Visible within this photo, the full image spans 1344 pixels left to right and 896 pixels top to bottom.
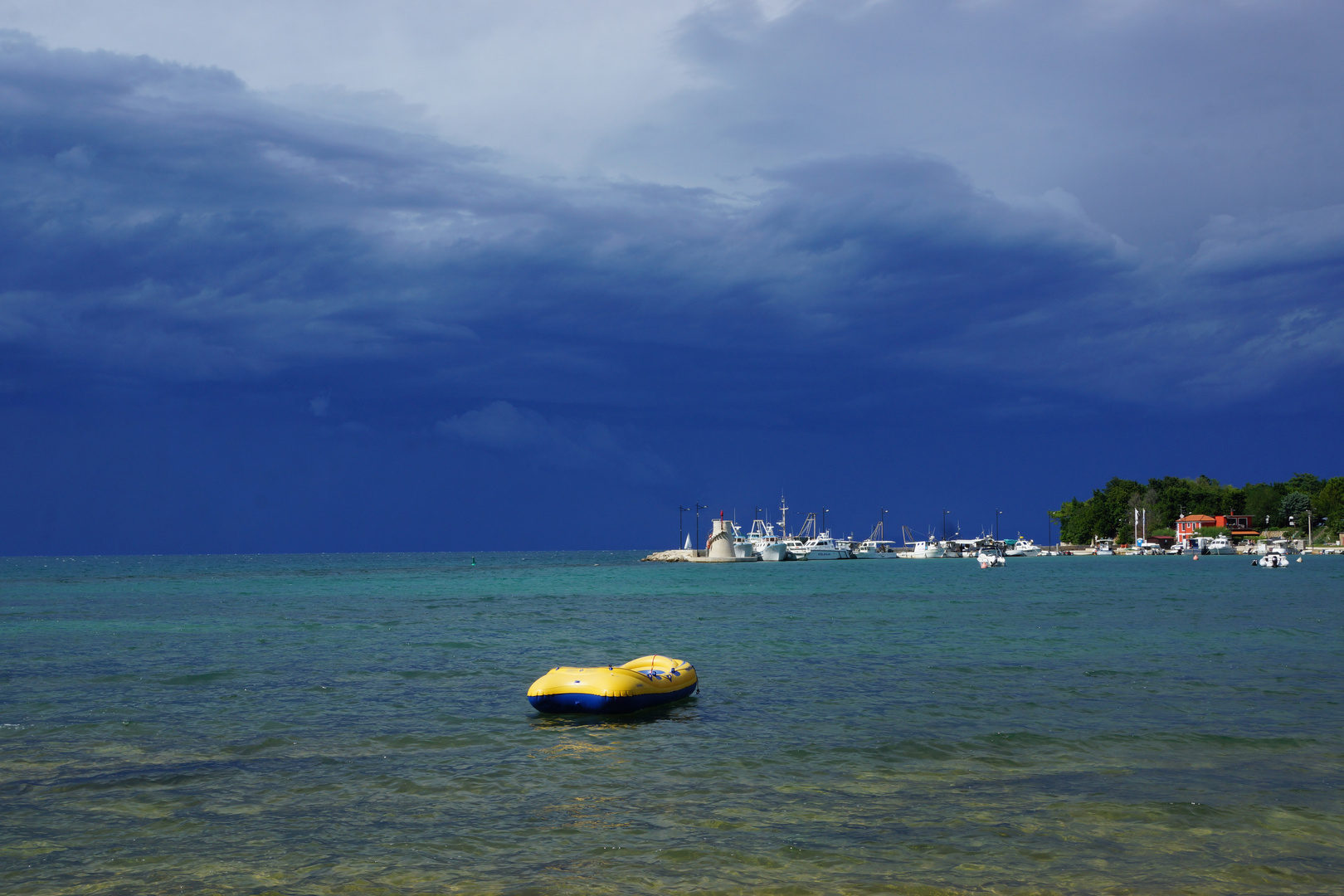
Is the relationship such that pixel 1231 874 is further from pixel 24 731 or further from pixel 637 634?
pixel 637 634

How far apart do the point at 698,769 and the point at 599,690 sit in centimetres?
548

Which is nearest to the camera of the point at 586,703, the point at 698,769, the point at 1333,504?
the point at 698,769

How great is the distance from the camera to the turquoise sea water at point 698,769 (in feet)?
38.3

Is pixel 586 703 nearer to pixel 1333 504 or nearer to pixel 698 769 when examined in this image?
pixel 698 769

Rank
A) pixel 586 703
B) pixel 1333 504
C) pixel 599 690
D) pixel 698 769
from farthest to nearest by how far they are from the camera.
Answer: pixel 1333 504 → pixel 599 690 → pixel 586 703 → pixel 698 769

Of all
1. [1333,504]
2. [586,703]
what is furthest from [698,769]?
[1333,504]

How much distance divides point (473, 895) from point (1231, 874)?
29.1 ft

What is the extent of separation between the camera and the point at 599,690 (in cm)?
2189

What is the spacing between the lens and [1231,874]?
1130 centimetres

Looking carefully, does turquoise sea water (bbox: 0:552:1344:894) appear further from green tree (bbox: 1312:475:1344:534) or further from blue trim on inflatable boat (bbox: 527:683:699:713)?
green tree (bbox: 1312:475:1344:534)

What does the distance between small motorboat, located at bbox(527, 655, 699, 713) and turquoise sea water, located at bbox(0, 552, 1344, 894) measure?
414mm

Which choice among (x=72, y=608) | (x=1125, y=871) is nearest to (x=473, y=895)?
(x=1125, y=871)

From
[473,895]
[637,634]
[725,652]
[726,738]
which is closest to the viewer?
[473,895]

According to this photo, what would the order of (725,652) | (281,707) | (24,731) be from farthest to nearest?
(725,652)
(281,707)
(24,731)
